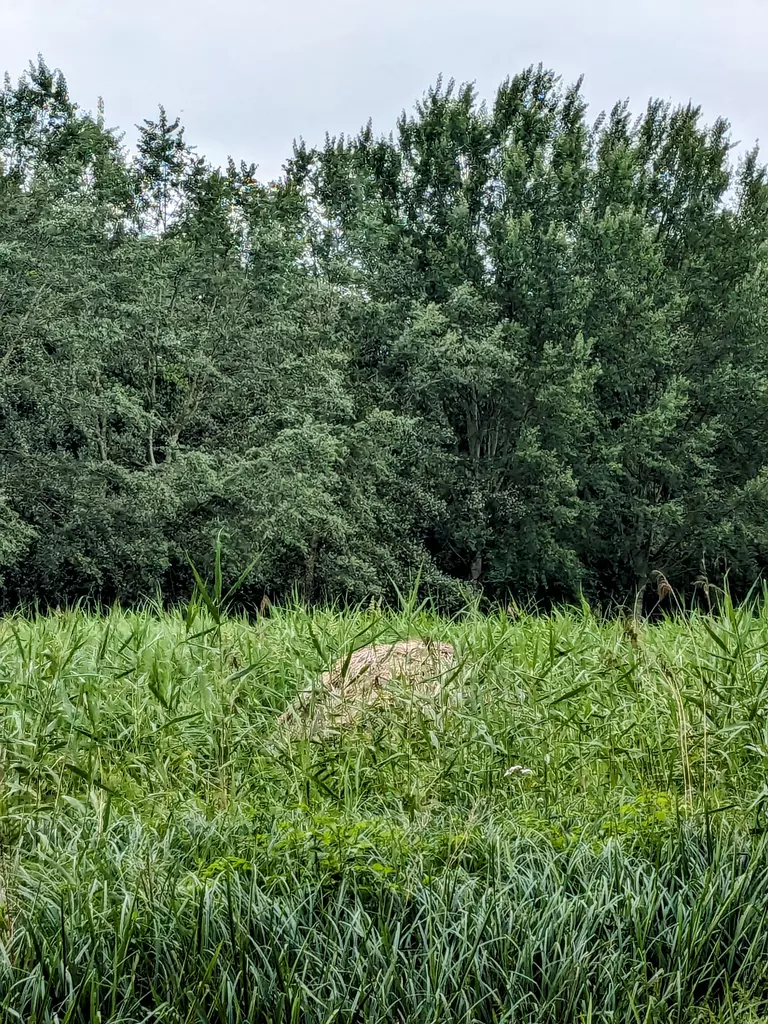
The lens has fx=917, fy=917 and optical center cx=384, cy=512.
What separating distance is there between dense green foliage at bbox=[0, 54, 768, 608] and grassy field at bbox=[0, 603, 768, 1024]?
1071cm

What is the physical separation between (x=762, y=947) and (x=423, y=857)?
972 mm

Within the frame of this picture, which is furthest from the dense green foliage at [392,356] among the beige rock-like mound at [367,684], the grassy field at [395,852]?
the grassy field at [395,852]

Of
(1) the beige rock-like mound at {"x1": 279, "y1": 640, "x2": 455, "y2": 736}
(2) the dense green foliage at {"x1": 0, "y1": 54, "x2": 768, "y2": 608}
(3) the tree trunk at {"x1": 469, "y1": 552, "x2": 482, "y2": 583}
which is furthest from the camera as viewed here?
(3) the tree trunk at {"x1": 469, "y1": 552, "x2": 482, "y2": 583}

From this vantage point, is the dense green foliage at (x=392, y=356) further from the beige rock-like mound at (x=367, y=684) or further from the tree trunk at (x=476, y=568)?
the beige rock-like mound at (x=367, y=684)

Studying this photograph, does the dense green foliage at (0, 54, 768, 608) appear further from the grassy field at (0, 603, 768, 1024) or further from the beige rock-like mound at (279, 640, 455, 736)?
the grassy field at (0, 603, 768, 1024)

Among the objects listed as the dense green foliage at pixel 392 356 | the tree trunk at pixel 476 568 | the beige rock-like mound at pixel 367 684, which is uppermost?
the dense green foliage at pixel 392 356

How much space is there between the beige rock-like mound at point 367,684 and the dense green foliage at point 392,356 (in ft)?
33.6

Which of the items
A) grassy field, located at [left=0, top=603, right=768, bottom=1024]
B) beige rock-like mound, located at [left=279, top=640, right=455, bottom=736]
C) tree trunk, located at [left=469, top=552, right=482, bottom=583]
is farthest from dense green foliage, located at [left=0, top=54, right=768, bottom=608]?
grassy field, located at [left=0, top=603, right=768, bottom=1024]

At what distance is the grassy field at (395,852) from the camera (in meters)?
2.35

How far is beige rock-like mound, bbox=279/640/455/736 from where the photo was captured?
11.6ft

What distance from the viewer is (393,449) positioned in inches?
752

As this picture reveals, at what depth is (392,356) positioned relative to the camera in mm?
19516

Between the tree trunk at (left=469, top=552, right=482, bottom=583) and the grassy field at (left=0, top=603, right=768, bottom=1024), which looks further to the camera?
the tree trunk at (left=469, top=552, right=482, bottom=583)

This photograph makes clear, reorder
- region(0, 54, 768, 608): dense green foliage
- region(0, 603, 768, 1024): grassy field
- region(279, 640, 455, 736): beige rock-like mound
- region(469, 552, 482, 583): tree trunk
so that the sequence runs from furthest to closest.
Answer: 1. region(469, 552, 482, 583): tree trunk
2. region(0, 54, 768, 608): dense green foliage
3. region(279, 640, 455, 736): beige rock-like mound
4. region(0, 603, 768, 1024): grassy field
